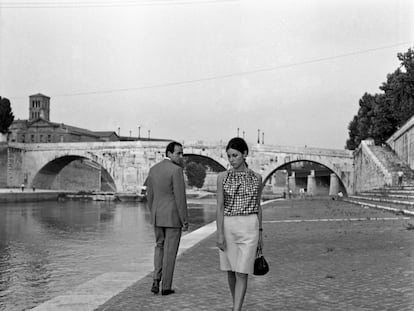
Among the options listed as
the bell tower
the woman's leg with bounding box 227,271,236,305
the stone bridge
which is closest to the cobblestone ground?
the woman's leg with bounding box 227,271,236,305

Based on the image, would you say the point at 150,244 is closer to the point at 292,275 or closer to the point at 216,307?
the point at 292,275

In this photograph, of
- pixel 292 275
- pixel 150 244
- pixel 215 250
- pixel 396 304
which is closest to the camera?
pixel 396 304

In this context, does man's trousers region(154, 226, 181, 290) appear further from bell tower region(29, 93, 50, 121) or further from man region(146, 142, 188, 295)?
bell tower region(29, 93, 50, 121)

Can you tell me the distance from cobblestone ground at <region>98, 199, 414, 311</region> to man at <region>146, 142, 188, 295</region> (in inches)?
12.2

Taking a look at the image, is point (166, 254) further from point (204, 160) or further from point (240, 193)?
point (204, 160)

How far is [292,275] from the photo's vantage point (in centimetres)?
618

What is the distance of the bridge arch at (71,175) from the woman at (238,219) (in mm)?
51825

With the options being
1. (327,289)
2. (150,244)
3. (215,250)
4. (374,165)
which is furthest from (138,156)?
(327,289)

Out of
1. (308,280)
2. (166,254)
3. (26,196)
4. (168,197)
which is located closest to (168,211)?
(168,197)

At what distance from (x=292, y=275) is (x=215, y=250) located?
2910 millimetres

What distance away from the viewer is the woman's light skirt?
157 inches

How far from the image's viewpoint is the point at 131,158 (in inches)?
2119

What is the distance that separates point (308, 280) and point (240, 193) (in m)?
2.21

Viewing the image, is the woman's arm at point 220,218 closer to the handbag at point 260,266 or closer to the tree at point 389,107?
the handbag at point 260,266
